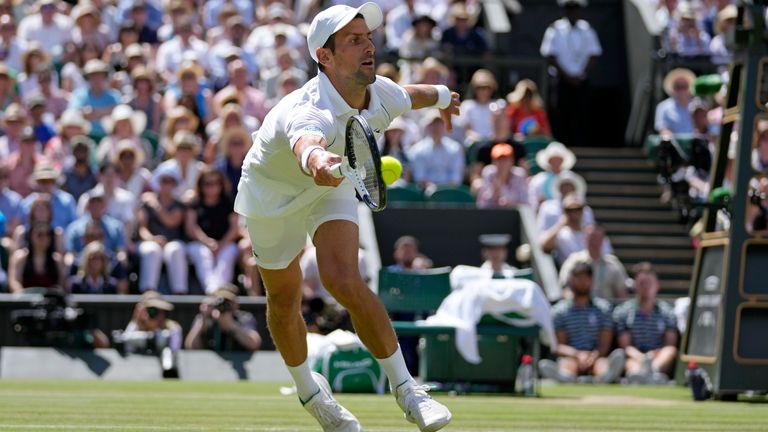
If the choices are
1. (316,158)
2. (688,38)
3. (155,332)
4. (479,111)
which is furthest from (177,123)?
(316,158)

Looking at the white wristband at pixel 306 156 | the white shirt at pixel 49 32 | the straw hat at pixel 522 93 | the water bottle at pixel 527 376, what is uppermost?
the white shirt at pixel 49 32

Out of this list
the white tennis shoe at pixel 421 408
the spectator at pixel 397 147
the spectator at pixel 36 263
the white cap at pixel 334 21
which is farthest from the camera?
the spectator at pixel 397 147

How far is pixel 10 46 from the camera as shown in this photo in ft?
75.6

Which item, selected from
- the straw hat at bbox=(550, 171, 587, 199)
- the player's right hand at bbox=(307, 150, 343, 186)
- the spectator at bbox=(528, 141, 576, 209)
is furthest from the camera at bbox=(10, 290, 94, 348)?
the player's right hand at bbox=(307, 150, 343, 186)

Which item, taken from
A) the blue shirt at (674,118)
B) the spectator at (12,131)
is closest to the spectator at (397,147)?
the blue shirt at (674,118)

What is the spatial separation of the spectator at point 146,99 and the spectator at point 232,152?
1.62 metres

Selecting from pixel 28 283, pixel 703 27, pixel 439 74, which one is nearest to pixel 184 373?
pixel 28 283

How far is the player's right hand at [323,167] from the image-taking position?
7.27m

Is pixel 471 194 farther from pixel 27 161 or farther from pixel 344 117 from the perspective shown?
pixel 344 117

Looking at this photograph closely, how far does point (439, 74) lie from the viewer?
21.2 metres

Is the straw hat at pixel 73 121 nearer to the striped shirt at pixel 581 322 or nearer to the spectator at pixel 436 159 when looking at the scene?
the spectator at pixel 436 159

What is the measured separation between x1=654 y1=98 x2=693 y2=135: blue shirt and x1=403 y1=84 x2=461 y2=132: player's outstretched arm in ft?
42.8

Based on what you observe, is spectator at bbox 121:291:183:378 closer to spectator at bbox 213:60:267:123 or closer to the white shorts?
spectator at bbox 213:60:267:123

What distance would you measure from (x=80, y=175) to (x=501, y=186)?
497 cm
